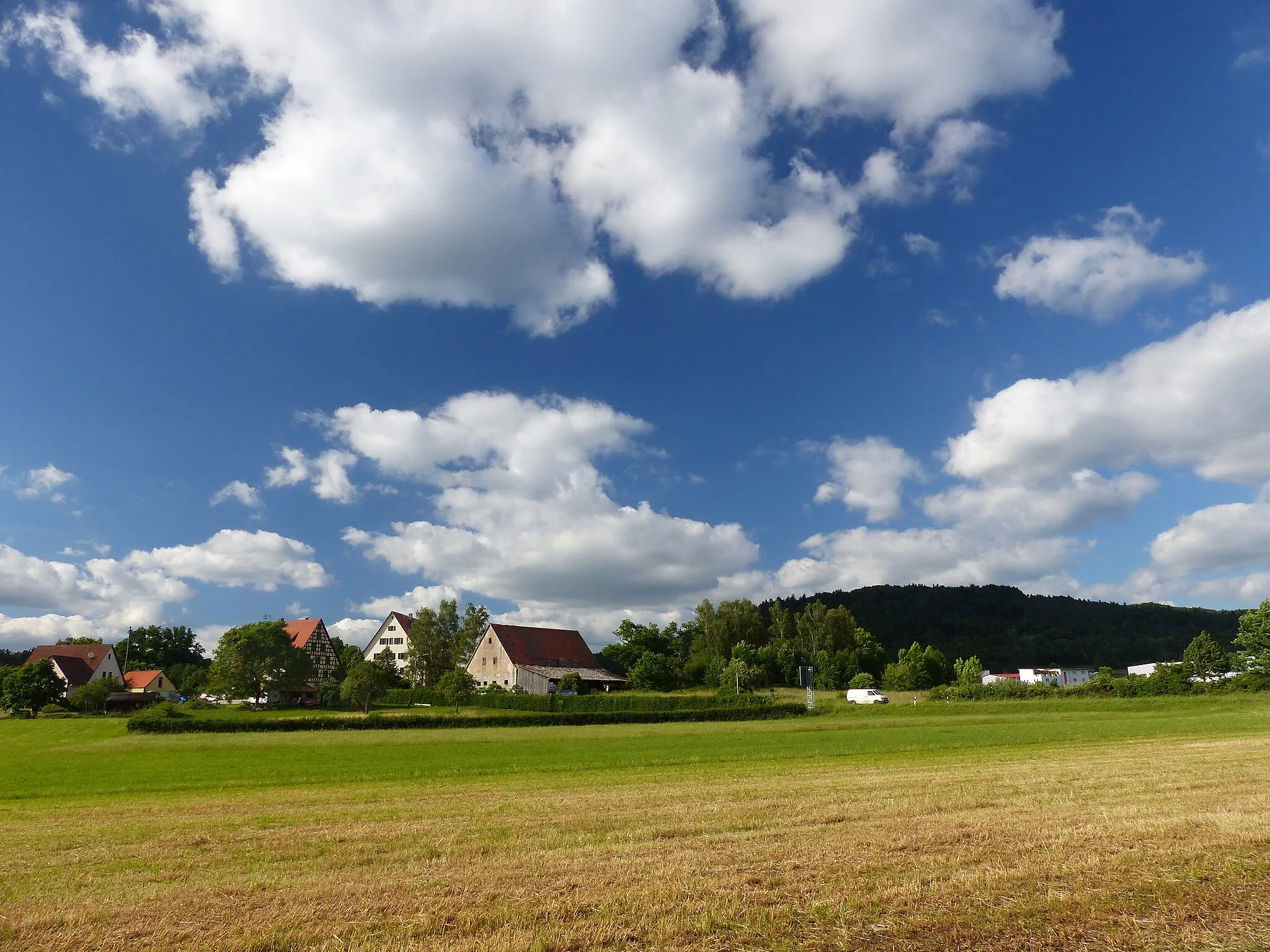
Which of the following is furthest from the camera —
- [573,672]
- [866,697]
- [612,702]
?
[573,672]

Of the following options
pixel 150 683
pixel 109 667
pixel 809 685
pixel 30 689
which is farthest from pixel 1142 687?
pixel 109 667

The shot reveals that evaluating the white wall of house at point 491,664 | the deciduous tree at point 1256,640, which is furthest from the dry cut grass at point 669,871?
the white wall of house at point 491,664

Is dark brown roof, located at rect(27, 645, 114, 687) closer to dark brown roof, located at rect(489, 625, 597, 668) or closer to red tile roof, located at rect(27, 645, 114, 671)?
red tile roof, located at rect(27, 645, 114, 671)

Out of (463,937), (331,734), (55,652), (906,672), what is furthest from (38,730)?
(906,672)

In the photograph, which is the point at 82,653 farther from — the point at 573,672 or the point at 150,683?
the point at 573,672

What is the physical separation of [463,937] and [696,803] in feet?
31.0

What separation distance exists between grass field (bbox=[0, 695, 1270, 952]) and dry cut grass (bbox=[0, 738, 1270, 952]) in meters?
0.05

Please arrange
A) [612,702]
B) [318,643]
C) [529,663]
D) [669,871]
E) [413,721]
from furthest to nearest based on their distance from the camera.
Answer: [318,643] < [529,663] < [612,702] < [413,721] < [669,871]

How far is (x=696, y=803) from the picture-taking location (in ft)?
54.0

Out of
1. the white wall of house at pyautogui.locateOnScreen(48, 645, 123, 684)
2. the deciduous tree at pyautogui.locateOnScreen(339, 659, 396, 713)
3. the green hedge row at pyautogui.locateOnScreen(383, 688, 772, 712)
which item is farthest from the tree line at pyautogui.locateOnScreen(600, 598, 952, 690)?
the white wall of house at pyautogui.locateOnScreen(48, 645, 123, 684)

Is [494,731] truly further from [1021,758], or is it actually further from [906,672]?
[906,672]

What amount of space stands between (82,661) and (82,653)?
13.0ft

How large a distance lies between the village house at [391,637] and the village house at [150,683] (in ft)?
95.6

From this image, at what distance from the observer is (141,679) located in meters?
119
